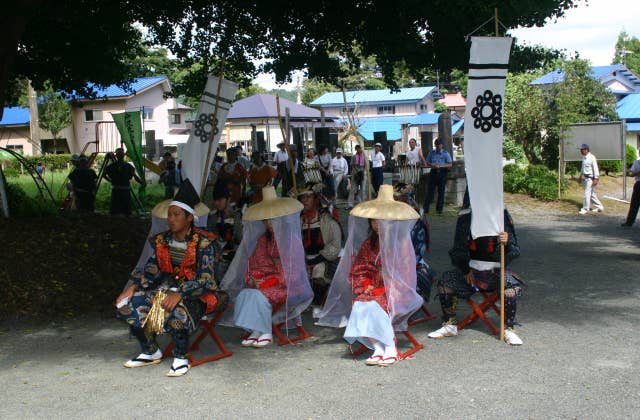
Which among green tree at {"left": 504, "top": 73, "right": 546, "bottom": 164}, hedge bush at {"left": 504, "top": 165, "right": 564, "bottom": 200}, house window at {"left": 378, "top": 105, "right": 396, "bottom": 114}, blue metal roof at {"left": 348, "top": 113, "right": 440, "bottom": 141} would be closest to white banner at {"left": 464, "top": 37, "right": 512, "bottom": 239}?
hedge bush at {"left": 504, "top": 165, "right": 564, "bottom": 200}

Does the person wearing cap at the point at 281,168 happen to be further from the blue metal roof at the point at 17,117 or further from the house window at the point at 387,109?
the house window at the point at 387,109

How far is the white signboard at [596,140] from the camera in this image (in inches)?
746

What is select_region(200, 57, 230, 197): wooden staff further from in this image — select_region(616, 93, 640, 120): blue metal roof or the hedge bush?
select_region(616, 93, 640, 120): blue metal roof

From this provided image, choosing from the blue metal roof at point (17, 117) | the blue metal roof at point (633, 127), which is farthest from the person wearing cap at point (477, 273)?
the blue metal roof at point (17, 117)

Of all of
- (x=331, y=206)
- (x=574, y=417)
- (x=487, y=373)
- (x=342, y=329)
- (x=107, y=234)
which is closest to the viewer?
(x=574, y=417)

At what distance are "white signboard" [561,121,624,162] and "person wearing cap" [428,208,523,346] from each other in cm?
1383

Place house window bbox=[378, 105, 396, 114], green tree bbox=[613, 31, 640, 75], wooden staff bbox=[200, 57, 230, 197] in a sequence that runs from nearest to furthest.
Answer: wooden staff bbox=[200, 57, 230, 197] → house window bbox=[378, 105, 396, 114] → green tree bbox=[613, 31, 640, 75]

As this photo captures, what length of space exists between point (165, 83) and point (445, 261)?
3872 cm

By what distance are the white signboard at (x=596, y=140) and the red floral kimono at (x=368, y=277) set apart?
14.7 metres

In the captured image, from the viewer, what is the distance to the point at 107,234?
32.9 ft

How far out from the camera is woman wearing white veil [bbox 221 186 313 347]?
6633mm

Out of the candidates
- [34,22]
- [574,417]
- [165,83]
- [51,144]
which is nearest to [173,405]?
[574,417]

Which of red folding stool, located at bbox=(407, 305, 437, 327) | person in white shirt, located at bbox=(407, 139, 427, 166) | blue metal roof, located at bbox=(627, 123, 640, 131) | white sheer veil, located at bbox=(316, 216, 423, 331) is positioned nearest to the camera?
white sheer veil, located at bbox=(316, 216, 423, 331)

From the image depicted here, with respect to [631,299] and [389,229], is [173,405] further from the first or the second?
[631,299]
